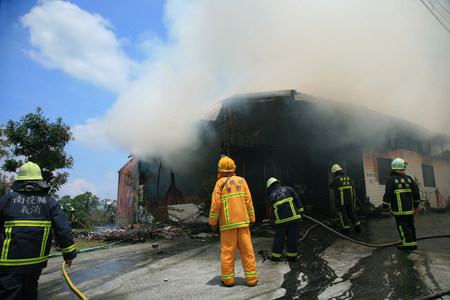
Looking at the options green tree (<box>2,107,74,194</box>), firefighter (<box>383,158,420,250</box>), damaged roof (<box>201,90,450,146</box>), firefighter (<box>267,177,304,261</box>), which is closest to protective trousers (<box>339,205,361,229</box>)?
firefighter (<box>383,158,420,250</box>)

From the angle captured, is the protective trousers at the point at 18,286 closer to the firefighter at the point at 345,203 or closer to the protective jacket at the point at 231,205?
the protective jacket at the point at 231,205

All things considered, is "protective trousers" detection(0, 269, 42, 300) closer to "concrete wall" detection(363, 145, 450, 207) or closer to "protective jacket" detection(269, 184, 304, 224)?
"protective jacket" detection(269, 184, 304, 224)

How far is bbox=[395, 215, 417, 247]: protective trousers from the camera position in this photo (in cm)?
402

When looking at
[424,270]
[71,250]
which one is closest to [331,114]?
[424,270]

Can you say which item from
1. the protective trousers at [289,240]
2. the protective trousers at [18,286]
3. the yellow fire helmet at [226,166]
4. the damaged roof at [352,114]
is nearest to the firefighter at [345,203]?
the protective trousers at [289,240]

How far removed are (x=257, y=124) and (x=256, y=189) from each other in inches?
103

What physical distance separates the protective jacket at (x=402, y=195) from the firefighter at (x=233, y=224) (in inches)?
110

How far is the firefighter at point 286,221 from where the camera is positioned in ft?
12.5

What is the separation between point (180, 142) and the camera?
30.5 feet

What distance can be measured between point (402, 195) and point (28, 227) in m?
5.14

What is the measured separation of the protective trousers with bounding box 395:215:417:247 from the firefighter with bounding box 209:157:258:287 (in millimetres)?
2800

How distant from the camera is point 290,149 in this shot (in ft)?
37.2

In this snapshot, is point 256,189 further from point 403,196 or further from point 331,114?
point 403,196

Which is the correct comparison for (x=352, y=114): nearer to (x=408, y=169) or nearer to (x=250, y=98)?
(x=250, y=98)
